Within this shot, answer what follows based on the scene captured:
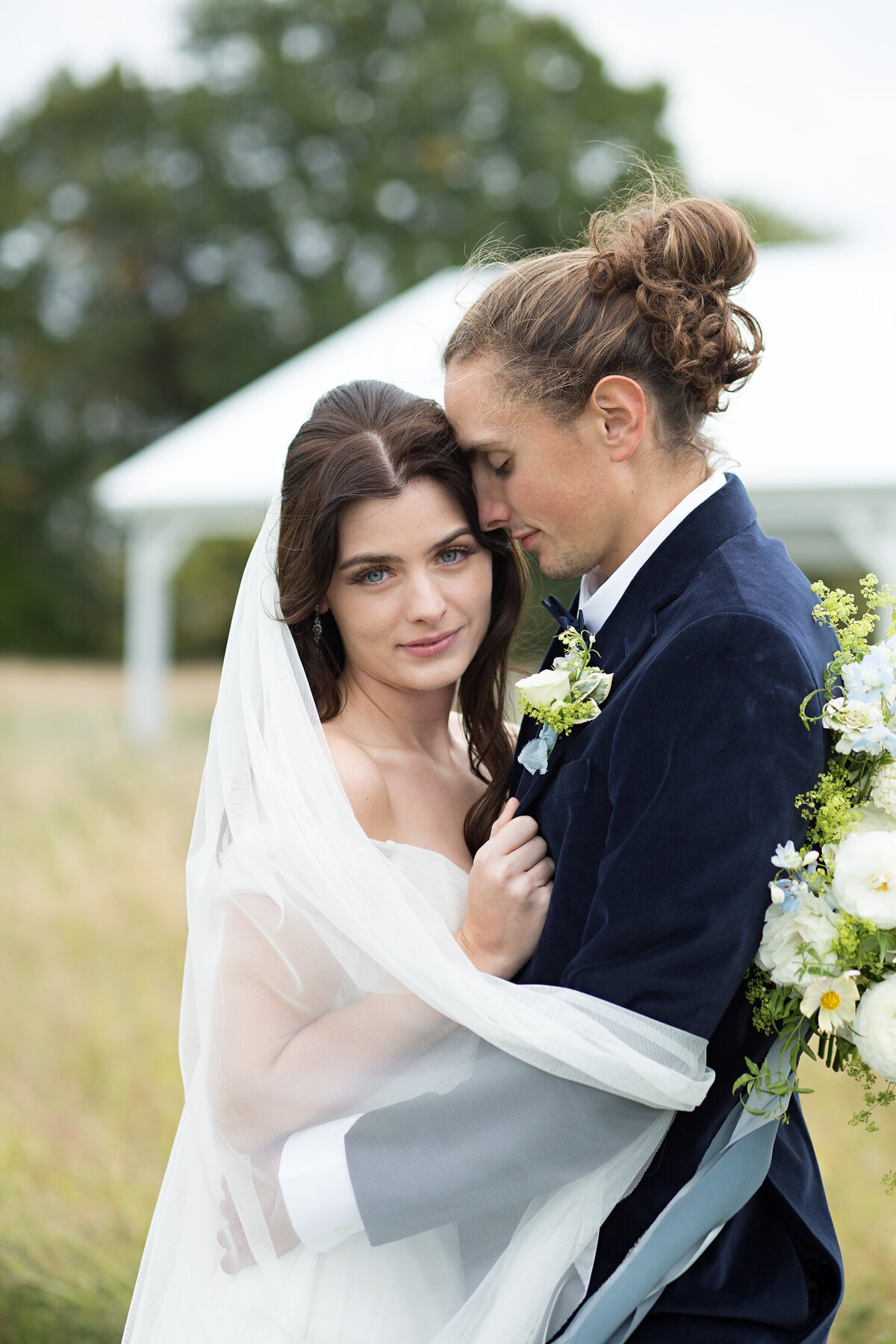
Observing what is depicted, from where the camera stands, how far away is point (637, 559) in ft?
6.83

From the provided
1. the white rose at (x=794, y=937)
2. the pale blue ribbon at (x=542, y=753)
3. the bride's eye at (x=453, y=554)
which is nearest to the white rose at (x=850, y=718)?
the white rose at (x=794, y=937)

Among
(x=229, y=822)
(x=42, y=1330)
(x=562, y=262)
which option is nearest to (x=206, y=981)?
(x=229, y=822)

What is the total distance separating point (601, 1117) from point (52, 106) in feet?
102

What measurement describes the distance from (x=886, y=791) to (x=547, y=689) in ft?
1.79

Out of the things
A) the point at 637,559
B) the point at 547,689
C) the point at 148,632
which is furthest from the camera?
the point at 148,632

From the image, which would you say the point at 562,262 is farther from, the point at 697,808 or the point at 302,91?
the point at 302,91

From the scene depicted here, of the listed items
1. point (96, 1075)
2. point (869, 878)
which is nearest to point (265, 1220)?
point (869, 878)

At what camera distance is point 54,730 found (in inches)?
567

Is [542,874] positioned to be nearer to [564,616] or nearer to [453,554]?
[564,616]

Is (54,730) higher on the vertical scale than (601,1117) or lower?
lower

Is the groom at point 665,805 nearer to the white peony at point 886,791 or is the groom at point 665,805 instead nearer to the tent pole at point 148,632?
the white peony at point 886,791

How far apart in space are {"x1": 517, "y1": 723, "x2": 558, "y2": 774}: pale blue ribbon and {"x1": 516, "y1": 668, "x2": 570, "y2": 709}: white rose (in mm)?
59

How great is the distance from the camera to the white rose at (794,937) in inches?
68.5

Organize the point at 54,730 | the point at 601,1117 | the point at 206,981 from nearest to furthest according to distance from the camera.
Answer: the point at 601,1117 < the point at 206,981 < the point at 54,730
